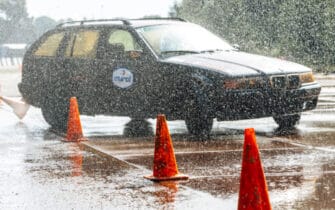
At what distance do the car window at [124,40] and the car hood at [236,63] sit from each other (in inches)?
35.9

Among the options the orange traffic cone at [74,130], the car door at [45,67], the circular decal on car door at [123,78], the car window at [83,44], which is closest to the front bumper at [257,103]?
the circular decal on car door at [123,78]

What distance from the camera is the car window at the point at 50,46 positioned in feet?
42.6

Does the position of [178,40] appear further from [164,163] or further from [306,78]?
[164,163]

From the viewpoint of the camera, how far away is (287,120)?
11.6 m

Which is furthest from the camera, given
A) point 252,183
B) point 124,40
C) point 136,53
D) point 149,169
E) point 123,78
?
point 124,40

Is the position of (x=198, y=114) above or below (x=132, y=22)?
below

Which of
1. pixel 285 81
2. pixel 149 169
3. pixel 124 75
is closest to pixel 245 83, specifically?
pixel 285 81

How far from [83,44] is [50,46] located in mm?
867

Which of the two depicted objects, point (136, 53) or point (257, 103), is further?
point (136, 53)

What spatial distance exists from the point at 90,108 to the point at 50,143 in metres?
1.57

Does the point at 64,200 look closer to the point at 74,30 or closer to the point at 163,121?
the point at 163,121

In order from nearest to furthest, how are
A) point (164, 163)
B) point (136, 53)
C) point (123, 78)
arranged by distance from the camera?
point (164, 163), point (136, 53), point (123, 78)

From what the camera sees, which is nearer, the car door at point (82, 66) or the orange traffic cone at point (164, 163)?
the orange traffic cone at point (164, 163)

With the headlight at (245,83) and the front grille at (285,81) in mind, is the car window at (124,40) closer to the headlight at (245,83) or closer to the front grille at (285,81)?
the headlight at (245,83)
